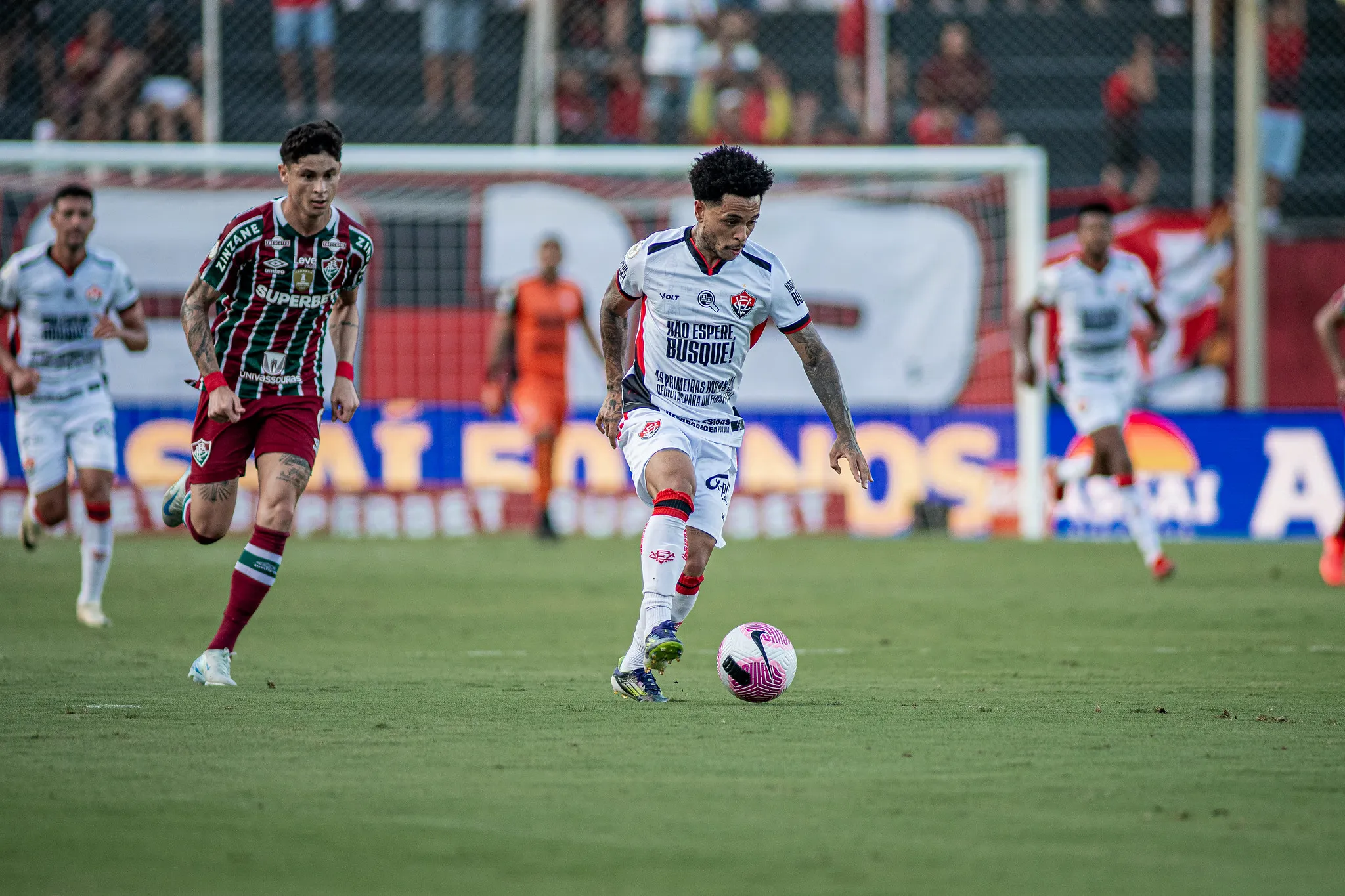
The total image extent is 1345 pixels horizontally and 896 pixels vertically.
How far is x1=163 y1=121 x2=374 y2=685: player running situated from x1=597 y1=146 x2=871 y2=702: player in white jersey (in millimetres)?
1342

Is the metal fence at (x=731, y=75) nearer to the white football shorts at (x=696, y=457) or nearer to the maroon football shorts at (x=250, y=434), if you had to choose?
the maroon football shorts at (x=250, y=434)

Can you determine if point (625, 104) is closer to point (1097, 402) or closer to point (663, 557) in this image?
point (1097, 402)

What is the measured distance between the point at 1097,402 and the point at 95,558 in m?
7.38

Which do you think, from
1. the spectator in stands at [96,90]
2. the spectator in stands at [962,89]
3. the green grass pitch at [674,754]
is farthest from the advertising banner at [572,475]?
the green grass pitch at [674,754]

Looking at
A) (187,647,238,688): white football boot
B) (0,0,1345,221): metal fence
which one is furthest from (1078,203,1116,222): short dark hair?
(187,647,238,688): white football boot

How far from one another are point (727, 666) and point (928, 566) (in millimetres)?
7997

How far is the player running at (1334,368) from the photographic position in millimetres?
12516

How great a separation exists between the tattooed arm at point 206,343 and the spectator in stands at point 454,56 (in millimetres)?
13134

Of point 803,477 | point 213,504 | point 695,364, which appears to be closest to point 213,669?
point 213,504

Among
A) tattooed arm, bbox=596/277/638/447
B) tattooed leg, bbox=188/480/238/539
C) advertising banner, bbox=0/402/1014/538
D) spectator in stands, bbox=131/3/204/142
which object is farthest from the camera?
spectator in stands, bbox=131/3/204/142

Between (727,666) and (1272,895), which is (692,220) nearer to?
(727,666)

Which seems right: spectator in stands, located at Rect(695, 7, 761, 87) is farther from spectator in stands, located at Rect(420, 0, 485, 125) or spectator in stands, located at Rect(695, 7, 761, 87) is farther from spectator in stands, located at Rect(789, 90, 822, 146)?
spectator in stands, located at Rect(420, 0, 485, 125)

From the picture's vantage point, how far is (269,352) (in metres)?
8.04

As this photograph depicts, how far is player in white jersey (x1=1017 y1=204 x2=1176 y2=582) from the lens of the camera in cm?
1373
